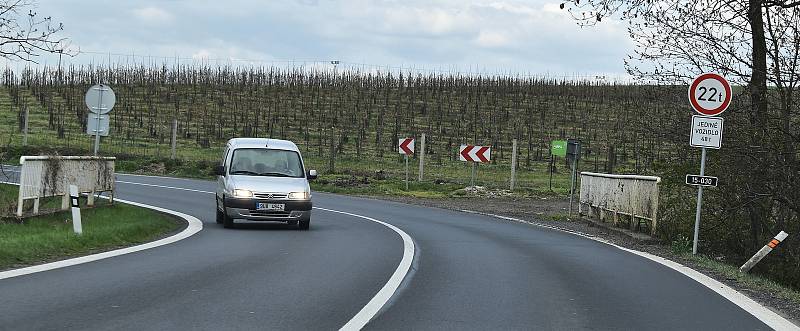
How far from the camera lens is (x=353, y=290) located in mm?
10141

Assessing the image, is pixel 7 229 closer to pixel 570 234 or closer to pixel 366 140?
pixel 570 234

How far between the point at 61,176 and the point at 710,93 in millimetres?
12172

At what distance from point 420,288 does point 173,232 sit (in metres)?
8.74

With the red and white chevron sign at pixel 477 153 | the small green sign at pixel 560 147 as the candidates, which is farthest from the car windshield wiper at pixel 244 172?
the red and white chevron sign at pixel 477 153

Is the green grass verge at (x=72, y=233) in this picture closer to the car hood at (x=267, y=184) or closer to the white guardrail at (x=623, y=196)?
the car hood at (x=267, y=184)

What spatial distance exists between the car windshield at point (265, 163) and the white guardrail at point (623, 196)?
272 inches

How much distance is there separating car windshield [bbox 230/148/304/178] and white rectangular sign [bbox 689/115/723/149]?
27.0 feet

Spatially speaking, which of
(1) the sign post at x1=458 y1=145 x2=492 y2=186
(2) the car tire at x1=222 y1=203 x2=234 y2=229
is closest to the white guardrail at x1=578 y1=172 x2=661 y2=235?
(2) the car tire at x1=222 y1=203 x2=234 y2=229

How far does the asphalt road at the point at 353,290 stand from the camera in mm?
8055

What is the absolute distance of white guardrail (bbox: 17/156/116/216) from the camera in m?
18.2

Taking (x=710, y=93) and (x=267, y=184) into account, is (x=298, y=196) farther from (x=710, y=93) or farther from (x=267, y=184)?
(x=710, y=93)

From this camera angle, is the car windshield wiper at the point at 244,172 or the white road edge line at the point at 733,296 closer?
the white road edge line at the point at 733,296

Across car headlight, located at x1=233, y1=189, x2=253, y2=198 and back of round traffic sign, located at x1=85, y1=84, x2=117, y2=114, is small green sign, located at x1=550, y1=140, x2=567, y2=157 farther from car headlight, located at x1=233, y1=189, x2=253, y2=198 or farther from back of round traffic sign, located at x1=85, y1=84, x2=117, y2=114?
back of round traffic sign, located at x1=85, y1=84, x2=117, y2=114

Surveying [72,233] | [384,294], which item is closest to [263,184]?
[72,233]
